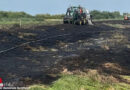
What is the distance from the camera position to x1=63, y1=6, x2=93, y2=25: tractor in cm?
3077

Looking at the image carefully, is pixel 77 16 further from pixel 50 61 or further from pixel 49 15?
pixel 49 15

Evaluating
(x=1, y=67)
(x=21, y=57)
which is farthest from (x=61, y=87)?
(x=21, y=57)

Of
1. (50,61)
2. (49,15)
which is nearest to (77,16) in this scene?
(50,61)

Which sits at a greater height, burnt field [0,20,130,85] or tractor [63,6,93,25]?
tractor [63,6,93,25]

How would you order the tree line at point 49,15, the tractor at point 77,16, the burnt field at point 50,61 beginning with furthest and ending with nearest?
the tree line at point 49,15, the tractor at point 77,16, the burnt field at point 50,61

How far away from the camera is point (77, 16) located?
30.8 metres

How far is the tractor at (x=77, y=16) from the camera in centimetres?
3077

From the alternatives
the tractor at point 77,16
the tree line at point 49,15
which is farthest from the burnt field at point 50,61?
the tree line at point 49,15

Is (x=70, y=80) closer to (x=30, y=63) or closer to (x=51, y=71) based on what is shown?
(x=51, y=71)

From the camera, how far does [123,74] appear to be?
30.3 ft

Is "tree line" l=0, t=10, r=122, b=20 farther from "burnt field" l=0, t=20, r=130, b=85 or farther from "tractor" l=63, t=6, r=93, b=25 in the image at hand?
"burnt field" l=0, t=20, r=130, b=85

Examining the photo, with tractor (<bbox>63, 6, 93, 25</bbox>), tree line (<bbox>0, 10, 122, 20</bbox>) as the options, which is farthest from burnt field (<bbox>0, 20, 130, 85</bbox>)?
tree line (<bbox>0, 10, 122, 20</bbox>)

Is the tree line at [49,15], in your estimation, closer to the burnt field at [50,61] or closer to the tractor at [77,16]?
the tractor at [77,16]

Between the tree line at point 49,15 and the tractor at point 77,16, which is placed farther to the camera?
the tree line at point 49,15
